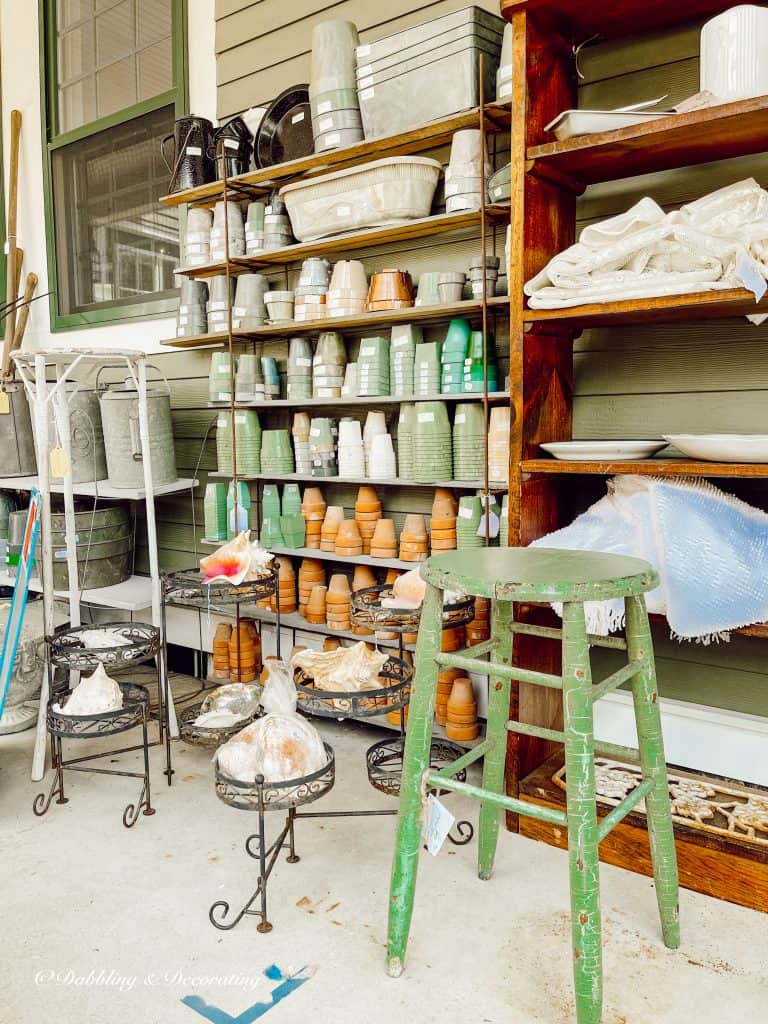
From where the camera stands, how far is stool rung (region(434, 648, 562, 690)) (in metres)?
1.38

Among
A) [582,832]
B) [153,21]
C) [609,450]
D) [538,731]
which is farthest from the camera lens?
[153,21]

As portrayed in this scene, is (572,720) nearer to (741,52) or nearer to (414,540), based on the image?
(414,540)

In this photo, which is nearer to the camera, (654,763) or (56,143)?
(654,763)

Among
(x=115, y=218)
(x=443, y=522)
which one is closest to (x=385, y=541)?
(x=443, y=522)

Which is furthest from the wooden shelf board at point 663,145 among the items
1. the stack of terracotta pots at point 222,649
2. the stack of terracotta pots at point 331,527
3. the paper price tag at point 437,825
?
the stack of terracotta pots at point 222,649

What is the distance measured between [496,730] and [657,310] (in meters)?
1.01

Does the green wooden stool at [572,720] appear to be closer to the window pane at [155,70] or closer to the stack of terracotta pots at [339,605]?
the stack of terracotta pots at [339,605]

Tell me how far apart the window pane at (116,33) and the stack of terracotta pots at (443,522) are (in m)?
2.71

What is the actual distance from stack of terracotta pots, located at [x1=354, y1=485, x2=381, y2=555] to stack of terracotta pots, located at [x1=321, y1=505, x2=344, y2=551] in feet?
0.24

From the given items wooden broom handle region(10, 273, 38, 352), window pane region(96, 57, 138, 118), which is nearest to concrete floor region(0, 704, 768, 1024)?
wooden broom handle region(10, 273, 38, 352)

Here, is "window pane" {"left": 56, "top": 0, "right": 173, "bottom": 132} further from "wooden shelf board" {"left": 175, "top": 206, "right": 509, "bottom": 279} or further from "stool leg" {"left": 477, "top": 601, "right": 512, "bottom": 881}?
"stool leg" {"left": 477, "top": 601, "right": 512, "bottom": 881}

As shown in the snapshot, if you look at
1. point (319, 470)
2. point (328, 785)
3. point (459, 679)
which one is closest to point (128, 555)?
point (319, 470)

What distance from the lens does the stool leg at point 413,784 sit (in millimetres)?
1488

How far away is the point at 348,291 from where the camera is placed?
8.67 feet
